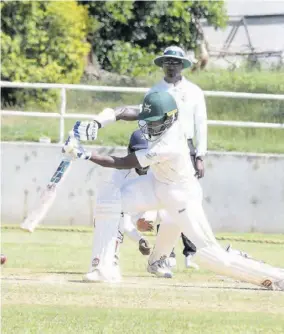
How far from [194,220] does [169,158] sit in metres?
0.56

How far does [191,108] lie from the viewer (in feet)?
39.0

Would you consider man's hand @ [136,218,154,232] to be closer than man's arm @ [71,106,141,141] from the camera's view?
No

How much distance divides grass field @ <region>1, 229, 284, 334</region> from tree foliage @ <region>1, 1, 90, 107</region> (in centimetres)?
1025

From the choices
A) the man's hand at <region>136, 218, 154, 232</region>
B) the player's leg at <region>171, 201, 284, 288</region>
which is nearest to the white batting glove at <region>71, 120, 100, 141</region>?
the player's leg at <region>171, 201, 284, 288</region>

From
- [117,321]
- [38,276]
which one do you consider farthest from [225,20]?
[117,321]

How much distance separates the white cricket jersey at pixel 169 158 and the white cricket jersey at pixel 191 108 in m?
1.75

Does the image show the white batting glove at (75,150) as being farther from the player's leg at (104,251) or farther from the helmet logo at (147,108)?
the player's leg at (104,251)

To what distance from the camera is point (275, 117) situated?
18.5 meters

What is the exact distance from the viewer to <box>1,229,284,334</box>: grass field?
8023mm

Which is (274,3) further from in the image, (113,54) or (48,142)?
(48,142)

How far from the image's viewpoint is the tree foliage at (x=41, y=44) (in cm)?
2238

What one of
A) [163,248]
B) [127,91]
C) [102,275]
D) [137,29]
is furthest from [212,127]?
[102,275]

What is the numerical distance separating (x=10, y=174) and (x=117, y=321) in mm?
8977

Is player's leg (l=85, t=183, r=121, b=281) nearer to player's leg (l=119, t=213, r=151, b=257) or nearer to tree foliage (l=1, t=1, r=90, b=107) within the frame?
player's leg (l=119, t=213, r=151, b=257)
